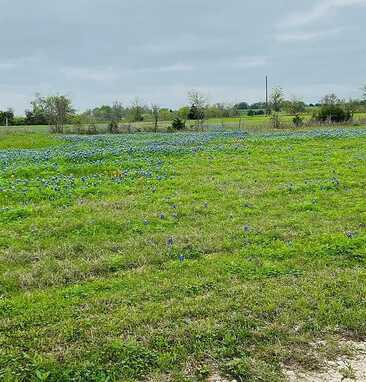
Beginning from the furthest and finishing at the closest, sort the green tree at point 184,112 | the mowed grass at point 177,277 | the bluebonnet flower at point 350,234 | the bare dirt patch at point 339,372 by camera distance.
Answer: the green tree at point 184,112 < the bluebonnet flower at point 350,234 < the mowed grass at point 177,277 < the bare dirt patch at point 339,372

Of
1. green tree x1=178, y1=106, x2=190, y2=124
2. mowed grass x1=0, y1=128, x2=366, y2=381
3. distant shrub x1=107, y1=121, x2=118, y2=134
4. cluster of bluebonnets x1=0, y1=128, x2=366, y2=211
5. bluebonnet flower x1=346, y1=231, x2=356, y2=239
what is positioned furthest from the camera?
green tree x1=178, y1=106, x2=190, y2=124

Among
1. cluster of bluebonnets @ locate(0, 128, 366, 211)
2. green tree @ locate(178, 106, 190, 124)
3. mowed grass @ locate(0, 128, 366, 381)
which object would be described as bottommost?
mowed grass @ locate(0, 128, 366, 381)

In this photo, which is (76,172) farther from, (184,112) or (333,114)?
(184,112)

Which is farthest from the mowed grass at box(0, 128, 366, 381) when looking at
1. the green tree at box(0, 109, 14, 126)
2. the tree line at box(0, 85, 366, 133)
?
the green tree at box(0, 109, 14, 126)

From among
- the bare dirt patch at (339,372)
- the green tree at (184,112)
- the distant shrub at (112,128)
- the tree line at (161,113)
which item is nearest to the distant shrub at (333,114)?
the tree line at (161,113)

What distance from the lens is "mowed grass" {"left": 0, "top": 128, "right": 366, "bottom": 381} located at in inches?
179

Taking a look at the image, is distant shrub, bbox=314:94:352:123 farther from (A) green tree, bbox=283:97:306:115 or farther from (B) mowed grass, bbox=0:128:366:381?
(B) mowed grass, bbox=0:128:366:381

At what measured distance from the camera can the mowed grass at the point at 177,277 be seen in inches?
179

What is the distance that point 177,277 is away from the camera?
21.0ft

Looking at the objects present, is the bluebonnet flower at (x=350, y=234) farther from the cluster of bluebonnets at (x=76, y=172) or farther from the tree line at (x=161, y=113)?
the tree line at (x=161, y=113)

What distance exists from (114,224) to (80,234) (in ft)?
2.31

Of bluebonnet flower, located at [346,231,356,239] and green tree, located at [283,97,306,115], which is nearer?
bluebonnet flower, located at [346,231,356,239]

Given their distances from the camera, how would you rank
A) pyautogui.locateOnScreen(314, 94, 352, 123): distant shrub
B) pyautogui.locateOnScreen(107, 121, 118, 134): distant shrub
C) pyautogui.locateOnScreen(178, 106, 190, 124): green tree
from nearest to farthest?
1. pyautogui.locateOnScreen(314, 94, 352, 123): distant shrub
2. pyautogui.locateOnScreen(107, 121, 118, 134): distant shrub
3. pyautogui.locateOnScreen(178, 106, 190, 124): green tree

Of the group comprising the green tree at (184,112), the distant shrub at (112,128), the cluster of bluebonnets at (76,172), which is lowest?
the cluster of bluebonnets at (76,172)
